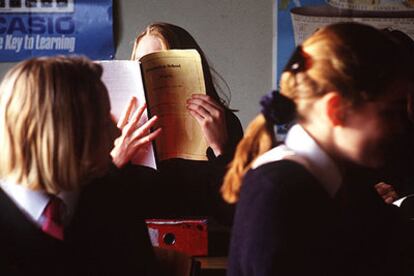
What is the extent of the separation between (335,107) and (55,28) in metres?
1.55

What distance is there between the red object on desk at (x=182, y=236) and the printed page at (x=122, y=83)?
32 centimetres

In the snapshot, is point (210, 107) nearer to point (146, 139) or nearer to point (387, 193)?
point (146, 139)

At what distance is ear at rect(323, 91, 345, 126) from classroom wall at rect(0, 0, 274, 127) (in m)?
1.30

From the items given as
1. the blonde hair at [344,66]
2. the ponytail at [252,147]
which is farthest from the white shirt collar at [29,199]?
the blonde hair at [344,66]

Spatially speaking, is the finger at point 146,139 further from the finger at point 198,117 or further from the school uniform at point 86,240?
the school uniform at point 86,240

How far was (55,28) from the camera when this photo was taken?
86.0 inches

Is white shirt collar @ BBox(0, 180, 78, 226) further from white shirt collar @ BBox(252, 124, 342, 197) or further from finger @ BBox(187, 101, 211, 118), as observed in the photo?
finger @ BBox(187, 101, 211, 118)

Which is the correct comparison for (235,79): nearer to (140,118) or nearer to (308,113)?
(140,118)

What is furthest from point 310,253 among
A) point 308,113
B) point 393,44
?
point 393,44

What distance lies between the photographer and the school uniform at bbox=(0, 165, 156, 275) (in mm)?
1021

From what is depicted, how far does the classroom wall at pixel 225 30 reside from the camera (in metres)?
2.17

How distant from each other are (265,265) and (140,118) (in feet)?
2.74

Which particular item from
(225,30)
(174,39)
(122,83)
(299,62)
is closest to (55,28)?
(174,39)

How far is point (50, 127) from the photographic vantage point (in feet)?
3.34
